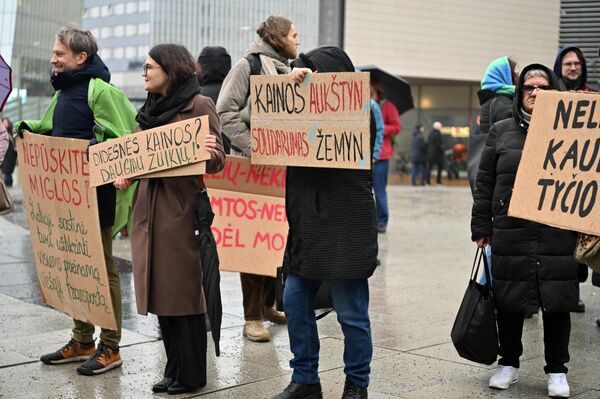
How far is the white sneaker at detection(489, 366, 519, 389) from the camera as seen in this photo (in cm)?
505

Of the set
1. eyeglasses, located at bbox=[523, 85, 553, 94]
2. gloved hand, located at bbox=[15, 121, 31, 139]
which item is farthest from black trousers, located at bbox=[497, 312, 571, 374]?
gloved hand, located at bbox=[15, 121, 31, 139]

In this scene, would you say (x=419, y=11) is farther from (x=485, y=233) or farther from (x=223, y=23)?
(x=485, y=233)

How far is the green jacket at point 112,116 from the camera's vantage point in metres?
5.27

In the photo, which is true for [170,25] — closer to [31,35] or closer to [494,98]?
[31,35]

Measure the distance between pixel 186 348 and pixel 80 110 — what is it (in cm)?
155

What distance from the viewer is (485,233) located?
5.11 metres

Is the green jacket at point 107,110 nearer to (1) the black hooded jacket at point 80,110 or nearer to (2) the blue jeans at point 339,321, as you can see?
(1) the black hooded jacket at point 80,110

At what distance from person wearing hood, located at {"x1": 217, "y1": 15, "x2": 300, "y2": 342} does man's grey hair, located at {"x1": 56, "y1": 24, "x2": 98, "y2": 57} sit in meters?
1.04

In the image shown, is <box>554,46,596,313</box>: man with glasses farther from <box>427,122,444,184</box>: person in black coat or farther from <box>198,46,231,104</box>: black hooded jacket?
<box>427,122,444,184</box>: person in black coat

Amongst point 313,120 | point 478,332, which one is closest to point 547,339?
point 478,332

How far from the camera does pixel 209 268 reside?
189 inches

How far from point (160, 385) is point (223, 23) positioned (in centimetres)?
2916

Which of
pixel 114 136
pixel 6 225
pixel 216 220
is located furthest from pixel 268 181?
pixel 6 225

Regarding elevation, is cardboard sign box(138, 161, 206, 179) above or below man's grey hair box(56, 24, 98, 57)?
below
